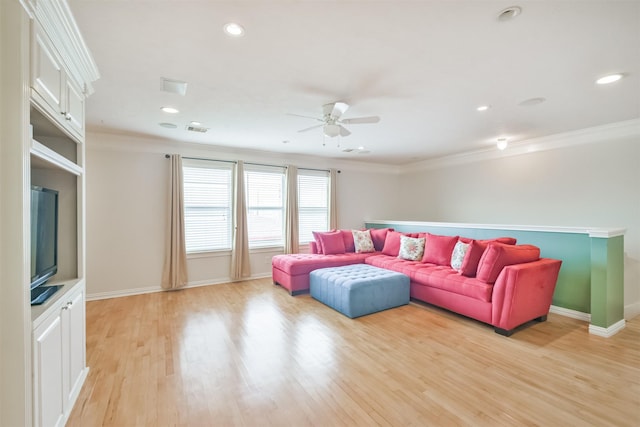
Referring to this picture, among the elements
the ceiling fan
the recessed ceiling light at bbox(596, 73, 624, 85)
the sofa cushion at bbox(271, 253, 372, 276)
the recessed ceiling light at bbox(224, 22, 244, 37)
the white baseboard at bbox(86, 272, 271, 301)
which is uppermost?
the recessed ceiling light at bbox(596, 73, 624, 85)

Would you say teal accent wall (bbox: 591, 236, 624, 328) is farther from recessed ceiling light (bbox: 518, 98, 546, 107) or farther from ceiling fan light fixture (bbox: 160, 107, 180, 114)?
ceiling fan light fixture (bbox: 160, 107, 180, 114)

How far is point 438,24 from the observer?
Answer: 1.80 m

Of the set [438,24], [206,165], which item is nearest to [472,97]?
[438,24]

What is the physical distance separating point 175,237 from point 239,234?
111 cm

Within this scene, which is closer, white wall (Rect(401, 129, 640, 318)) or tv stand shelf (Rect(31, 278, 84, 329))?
tv stand shelf (Rect(31, 278, 84, 329))

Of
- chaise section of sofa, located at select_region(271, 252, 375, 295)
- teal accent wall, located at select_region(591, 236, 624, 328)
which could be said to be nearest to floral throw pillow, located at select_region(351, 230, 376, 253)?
chaise section of sofa, located at select_region(271, 252, 375, 295)

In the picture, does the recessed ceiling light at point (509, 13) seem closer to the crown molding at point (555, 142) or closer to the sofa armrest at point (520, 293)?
the sofa armrest at point (520, 293)

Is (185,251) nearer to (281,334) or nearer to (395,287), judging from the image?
(281,334)

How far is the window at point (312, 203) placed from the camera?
623cm

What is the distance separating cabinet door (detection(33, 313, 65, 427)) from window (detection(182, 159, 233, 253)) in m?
3.48

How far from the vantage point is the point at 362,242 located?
5750 mm

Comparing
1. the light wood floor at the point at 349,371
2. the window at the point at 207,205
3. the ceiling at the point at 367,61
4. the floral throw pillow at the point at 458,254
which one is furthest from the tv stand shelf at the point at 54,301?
the floral throw pillow at the point at 458,254

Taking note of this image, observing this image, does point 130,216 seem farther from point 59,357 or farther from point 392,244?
point 392,244

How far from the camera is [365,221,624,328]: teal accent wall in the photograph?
3078mm
